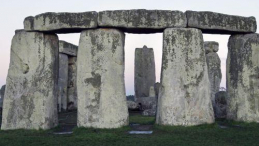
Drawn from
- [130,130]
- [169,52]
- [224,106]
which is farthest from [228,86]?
[130,130]

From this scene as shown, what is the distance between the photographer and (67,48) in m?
17.8

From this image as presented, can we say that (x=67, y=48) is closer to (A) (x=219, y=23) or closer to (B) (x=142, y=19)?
(B) (x=142, y=19)

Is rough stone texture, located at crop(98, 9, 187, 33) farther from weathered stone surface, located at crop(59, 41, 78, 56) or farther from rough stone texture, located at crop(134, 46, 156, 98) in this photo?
rough stone texture, located at crop(134, 46, 156, 98)

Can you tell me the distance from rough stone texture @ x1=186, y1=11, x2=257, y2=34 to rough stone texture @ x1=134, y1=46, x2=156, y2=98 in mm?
9064

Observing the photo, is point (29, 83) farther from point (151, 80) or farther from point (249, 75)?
point (151, 80)

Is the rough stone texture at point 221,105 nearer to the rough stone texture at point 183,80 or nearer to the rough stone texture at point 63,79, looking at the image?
the rough stone texture at point 183,80

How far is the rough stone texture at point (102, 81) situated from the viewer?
9203 millimetres

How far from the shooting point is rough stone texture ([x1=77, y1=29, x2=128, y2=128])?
9.20 metres

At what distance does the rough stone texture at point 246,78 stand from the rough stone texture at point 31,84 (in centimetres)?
550

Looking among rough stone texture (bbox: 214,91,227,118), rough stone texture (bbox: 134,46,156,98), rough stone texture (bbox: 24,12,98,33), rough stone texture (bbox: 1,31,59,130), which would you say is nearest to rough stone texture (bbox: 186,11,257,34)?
rough stone texture (bbox: 24,12,98,33)

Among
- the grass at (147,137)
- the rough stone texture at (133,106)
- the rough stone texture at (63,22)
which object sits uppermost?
the rough stone texture at (63,22)

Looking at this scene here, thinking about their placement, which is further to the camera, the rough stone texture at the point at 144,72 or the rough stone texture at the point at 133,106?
the rough stone texture at the point at 144,72

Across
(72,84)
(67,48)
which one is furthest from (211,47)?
(72,84)

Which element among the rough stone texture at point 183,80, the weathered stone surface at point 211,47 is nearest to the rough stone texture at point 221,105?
the rough stone texture at point 183,80
